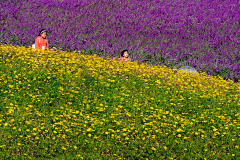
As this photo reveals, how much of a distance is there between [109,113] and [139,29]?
8.21m

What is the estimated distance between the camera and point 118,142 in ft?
17.5

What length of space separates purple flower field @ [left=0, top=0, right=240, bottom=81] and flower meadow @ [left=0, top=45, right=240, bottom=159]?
2.97m

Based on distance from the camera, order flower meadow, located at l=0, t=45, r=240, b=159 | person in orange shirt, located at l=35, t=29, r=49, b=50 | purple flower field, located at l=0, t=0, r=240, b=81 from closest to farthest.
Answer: flower meadow, located at l=0, t=45, r=240, b=159 < person in orange shirt, located at l=35, t=29, r=49, b=50 < purple flower field, located at l=0, t=0, r=240, b=81

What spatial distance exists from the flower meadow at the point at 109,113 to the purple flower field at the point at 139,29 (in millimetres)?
2966

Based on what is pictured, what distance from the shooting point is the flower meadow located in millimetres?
5062

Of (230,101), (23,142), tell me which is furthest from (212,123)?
(23,142)

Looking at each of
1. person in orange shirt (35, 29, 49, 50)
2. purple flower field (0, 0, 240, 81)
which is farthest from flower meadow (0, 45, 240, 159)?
purple flower field (0, 0, 240, 81)

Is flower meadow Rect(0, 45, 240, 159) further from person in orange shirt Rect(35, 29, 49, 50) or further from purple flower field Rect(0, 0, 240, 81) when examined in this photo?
purple flower field Rect(0, 0, 240, 81)

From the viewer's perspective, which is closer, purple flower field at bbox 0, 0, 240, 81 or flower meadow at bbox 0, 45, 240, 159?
flower meadow at bbox 0, 45, 240, 159

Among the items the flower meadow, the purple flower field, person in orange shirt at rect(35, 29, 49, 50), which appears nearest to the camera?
the flower meadow

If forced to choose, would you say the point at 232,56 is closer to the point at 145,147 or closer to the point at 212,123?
the point at 212,123

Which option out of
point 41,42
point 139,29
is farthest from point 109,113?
point 139,29

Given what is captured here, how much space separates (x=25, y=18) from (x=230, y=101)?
10882 mm

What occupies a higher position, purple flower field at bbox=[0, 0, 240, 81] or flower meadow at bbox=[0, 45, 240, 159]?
purple flower field at bbox=[0, 0, 240, 81]
